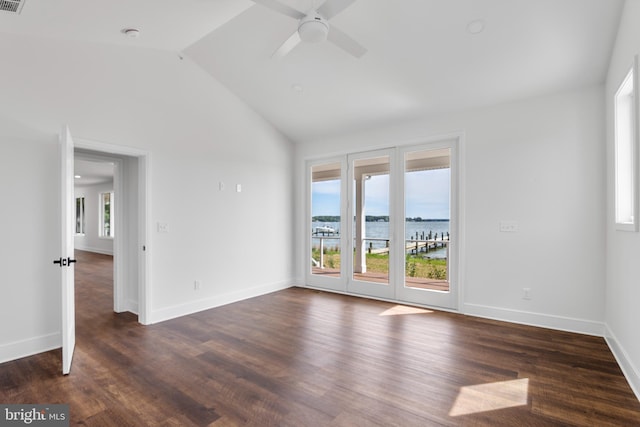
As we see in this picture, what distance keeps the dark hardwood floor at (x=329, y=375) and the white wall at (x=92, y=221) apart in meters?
8.91

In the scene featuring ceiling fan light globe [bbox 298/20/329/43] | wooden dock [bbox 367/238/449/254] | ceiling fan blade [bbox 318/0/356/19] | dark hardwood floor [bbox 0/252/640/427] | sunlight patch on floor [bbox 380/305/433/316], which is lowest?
sunlight patch on floor [bbox 380/305/433/316]

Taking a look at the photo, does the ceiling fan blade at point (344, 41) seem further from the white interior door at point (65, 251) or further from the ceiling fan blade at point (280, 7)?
the white interior door at point (65, 251)

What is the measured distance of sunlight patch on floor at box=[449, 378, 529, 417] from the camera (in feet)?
7.40

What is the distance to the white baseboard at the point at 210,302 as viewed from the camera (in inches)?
166

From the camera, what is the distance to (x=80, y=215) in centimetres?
1323

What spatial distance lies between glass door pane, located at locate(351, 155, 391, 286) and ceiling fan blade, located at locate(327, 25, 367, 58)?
260 cm

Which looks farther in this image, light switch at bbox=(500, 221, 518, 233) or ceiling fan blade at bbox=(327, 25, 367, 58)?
light switch at bbox=(500, 221, 518, 233)

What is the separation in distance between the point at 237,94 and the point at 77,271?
6371 mm

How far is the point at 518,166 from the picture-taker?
399 centimetres

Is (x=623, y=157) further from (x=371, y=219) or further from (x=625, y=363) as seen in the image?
(x=371, y=219)

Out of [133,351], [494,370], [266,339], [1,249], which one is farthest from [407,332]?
[1,249]

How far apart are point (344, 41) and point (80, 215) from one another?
47.4 feet

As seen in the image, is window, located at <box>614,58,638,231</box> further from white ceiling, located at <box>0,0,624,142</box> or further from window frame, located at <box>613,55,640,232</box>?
white ceiling, located at <box>0,0,624,142</box>

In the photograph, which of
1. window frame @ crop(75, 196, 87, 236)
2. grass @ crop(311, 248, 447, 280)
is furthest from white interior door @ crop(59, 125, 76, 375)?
window frame @ crop(75, 196, 87, 236)
